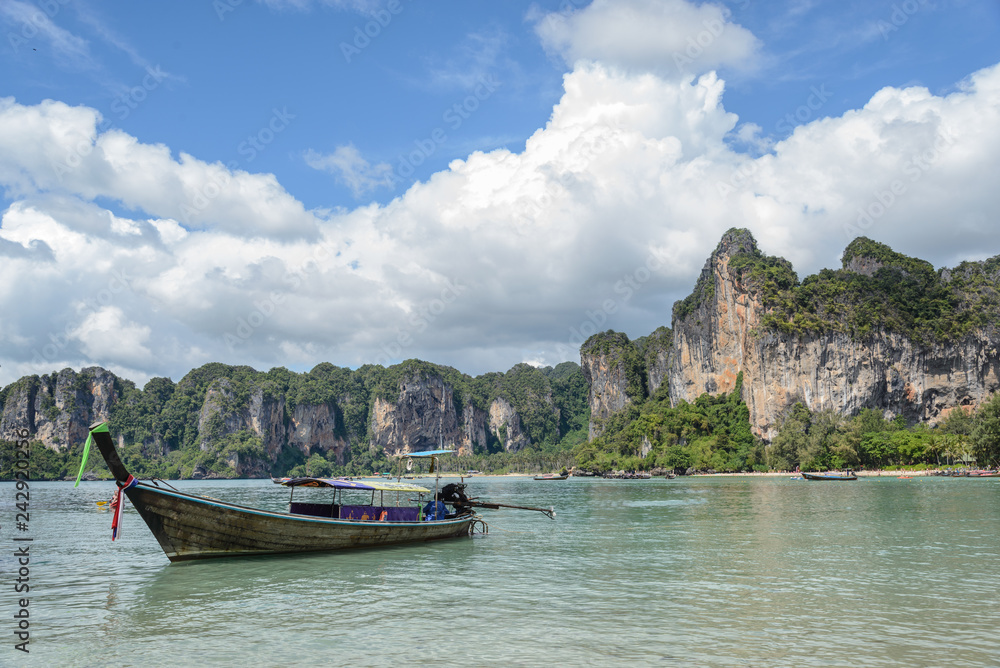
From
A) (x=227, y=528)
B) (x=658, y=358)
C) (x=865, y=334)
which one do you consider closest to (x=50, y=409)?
(x=658, y=358)

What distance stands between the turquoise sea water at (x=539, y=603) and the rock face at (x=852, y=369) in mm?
102351

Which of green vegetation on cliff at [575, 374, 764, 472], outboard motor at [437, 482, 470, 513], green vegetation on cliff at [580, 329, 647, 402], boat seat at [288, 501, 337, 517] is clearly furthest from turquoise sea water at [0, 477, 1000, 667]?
green vegetation on cliff at [580, 329, 647, 402]

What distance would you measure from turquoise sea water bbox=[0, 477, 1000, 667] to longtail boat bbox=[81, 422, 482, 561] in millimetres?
466

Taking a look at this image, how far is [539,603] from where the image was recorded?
13.2m

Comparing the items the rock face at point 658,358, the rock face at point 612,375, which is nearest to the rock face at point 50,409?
the rock face at point 612,375

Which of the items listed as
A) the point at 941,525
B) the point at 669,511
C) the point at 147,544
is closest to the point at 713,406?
the point at 669,511

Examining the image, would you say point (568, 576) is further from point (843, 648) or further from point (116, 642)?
point (116, 642)

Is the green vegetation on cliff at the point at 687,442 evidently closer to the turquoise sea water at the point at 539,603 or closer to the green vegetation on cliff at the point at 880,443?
the green vegetation on cliff at the point at 880,443

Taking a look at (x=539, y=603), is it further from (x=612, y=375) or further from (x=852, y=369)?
(x=612, y=375)

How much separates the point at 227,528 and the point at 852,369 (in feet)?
391

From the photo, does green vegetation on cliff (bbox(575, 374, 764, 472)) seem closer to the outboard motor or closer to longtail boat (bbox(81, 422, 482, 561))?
the outboard motor

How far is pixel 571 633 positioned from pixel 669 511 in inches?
1122

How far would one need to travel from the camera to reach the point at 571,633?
10.9 metres

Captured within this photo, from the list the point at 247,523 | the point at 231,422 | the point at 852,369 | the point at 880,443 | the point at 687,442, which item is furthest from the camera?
the point at 231,422
